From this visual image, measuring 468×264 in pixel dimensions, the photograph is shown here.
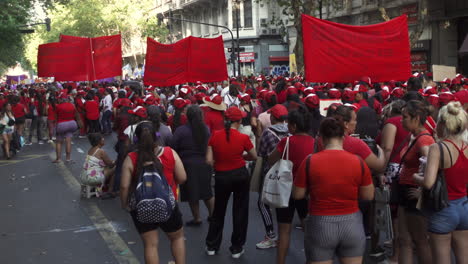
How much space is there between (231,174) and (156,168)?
5.08ft

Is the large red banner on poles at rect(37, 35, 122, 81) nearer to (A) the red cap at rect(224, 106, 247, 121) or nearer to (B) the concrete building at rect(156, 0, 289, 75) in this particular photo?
(A) the red cap at rect(224, 106, 247, 121)

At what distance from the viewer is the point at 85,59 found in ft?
55.1

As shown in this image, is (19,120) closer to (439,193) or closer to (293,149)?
(293,149)

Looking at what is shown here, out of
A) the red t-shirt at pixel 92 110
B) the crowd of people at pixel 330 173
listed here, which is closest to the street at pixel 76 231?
the crowd of people at pixel 330 173

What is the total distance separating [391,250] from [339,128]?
8.33 feet

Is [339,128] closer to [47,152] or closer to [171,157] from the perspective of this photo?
[171,157]

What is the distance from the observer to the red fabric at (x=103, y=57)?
1662 cm

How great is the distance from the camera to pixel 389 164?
5.54 metres

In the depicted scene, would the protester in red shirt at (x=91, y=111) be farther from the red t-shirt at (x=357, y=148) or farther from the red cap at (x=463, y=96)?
the red t-shirt at (x=357, y=148)

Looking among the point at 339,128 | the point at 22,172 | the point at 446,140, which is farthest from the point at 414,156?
the point at 22,172

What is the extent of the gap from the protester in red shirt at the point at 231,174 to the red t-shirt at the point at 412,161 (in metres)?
1.72

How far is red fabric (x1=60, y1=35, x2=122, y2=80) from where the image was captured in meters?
16.6

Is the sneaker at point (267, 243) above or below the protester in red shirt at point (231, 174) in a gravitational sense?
below

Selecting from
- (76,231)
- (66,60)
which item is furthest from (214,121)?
(66,60)
